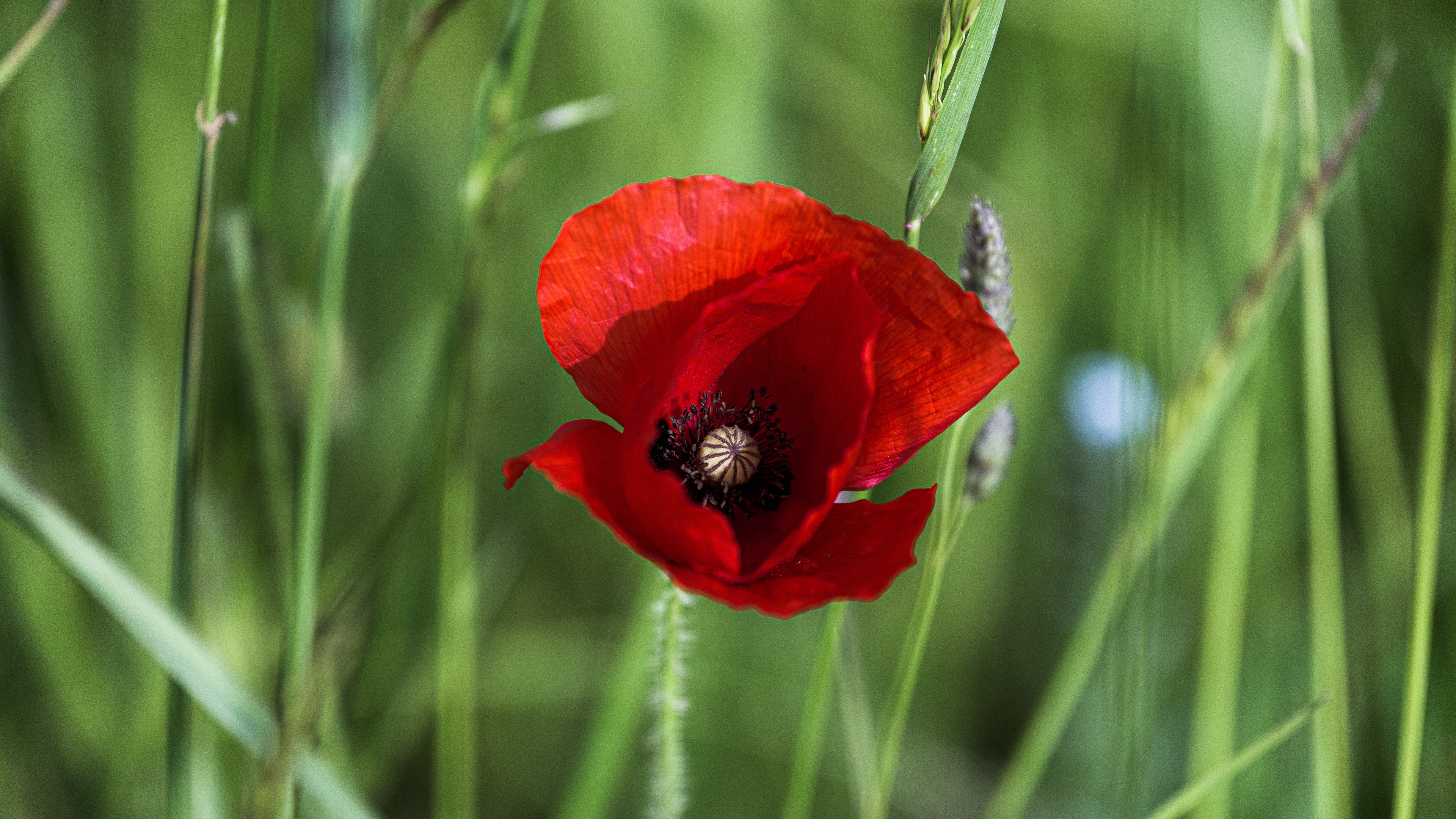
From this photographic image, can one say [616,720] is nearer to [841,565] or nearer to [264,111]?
[841,565]

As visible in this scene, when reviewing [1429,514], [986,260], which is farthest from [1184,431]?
[986,260]

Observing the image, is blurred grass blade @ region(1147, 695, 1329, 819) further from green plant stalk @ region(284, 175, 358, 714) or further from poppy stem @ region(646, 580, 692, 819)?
green plant stalk @ region(284, 175, 358, 714)

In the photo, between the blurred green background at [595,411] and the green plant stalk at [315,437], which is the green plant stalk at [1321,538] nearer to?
the blurred green background at [595,411]

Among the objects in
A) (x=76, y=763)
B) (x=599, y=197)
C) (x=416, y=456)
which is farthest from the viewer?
(x=599, y=197)

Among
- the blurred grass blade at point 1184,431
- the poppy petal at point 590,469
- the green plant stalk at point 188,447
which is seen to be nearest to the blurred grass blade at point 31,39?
the green plant stalk at point 188,447

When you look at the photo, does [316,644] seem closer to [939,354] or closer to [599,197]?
[939,354]

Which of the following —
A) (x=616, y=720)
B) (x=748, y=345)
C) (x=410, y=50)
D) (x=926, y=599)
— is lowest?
(x=616, y=720)

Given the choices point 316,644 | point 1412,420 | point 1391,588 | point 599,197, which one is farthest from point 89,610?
point 1412,420
